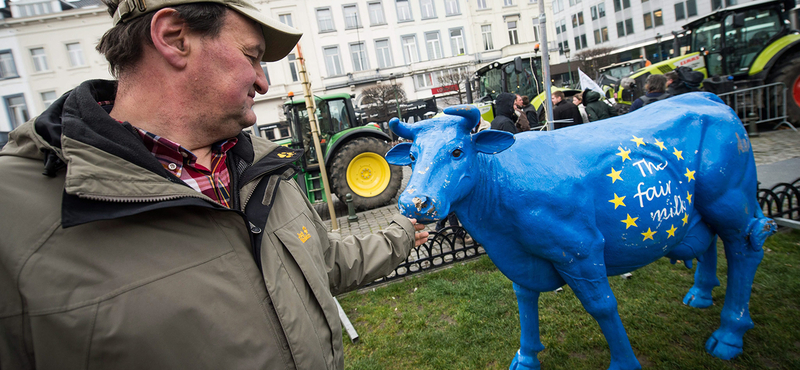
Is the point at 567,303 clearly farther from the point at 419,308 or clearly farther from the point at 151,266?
the point at 151,266

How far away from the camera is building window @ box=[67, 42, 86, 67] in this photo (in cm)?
2555

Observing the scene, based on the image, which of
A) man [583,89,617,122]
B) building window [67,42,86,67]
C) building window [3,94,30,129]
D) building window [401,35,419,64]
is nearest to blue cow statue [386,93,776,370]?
man [583,89,617,122]

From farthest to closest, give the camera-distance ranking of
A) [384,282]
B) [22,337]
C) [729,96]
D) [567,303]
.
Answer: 1. [729,96]
2. [384,282]
3. [567,303]
4. [22,337]

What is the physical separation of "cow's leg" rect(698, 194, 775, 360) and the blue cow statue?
0.01 meters

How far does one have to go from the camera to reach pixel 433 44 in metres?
29.8

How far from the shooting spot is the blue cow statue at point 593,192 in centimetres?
181

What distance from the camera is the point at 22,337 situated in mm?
892

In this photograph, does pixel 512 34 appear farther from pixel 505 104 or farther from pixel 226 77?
pixel 226 77

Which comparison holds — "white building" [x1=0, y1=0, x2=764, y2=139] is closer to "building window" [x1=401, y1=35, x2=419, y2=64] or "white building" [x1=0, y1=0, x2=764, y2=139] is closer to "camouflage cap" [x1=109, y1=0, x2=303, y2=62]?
"building window" [x1=401, y1=35, x2=419, y2=64]

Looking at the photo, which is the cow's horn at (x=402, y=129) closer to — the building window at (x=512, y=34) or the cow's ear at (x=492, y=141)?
the cow's ear at (x=492, y=141)

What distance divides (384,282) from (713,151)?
344 centimetres

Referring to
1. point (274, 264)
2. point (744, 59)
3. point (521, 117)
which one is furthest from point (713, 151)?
point (744, 59)

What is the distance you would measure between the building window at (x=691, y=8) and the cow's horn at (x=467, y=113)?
42313 mm

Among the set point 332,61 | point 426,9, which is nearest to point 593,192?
point 332,61
